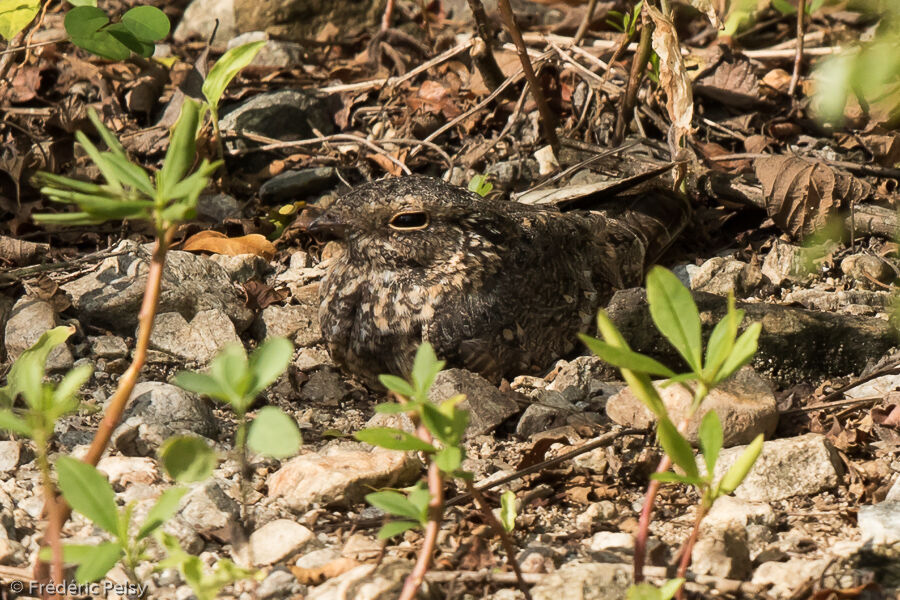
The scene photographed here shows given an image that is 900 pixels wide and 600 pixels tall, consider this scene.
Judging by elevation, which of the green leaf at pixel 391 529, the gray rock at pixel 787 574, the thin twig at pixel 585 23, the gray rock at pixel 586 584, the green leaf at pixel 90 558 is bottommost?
the gray rock at pixel 787 574

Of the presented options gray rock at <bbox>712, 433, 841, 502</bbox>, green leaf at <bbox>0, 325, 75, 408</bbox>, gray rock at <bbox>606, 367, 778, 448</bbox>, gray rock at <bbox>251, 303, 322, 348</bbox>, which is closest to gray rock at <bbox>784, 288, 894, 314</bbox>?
gray rock at <bbox>606, 367, 778, 448</bbox>

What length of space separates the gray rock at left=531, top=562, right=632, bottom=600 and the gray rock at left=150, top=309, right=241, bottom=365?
1.81 metres

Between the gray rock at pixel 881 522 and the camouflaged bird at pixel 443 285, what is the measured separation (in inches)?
57.2

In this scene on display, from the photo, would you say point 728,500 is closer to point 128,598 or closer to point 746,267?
point 128,598

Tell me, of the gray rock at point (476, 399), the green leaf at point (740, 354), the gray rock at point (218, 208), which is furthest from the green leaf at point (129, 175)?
the gray rock at point (218, 208)

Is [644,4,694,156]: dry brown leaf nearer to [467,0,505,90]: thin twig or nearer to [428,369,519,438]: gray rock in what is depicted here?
[467,0,505,90]: thin twig

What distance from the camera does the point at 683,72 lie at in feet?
12.4

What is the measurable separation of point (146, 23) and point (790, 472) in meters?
2.39

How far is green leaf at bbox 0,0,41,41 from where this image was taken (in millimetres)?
3523

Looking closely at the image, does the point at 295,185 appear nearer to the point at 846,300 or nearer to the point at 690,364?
the point at 846,300

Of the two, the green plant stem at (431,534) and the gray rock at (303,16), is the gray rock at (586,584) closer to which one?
the green plant stem at (431,534)

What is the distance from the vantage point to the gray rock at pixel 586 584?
1.88 meters

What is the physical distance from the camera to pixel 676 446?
173 centimetres

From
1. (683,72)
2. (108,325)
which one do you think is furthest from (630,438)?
(108,325)
